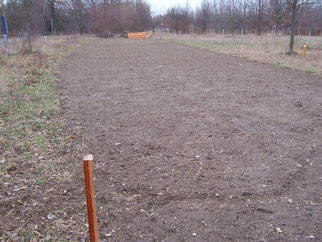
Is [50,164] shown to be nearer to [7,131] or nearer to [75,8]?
[7,131]

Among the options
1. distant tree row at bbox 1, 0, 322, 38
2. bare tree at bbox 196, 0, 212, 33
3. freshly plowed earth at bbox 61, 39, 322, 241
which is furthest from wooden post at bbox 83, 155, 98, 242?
bare tree at bbox 196, 0, 212, 33

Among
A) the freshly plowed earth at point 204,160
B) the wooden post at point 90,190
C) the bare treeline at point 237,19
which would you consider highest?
the bare treeline at point 237,19

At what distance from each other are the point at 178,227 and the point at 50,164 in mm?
1754

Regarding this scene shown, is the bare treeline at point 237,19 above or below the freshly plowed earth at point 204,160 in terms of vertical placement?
above

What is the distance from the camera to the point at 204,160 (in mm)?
3357

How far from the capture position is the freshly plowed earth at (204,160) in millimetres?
2322

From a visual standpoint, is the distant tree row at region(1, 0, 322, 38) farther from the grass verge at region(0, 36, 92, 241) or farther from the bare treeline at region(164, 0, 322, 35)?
the grass verge at region(0, 36, 92, 241)

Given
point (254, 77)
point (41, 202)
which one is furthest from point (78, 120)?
point (254, 77)

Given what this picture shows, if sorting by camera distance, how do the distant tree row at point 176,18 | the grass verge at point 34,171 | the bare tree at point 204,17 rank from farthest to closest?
the bare tree at point 204,17 < the distant tree row at point 176,18 < the grass verge at point 34,171

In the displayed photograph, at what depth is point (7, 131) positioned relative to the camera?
4.01 m

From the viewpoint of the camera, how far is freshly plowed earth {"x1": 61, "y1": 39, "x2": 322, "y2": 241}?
2.32 metres

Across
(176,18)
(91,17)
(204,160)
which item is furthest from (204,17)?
(204,160)

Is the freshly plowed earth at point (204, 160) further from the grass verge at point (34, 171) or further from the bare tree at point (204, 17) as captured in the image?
the bare tree at point (204, 17)

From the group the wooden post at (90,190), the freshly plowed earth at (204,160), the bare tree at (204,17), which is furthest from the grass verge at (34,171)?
the bare tree at (204,17)
